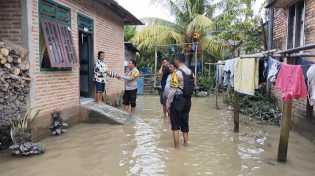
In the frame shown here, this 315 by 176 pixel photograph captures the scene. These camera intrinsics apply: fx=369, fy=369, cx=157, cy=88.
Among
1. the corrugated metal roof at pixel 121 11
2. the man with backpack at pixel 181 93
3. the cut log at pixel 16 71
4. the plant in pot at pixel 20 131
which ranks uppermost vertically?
the corrugated metal roof at pixel 121 11

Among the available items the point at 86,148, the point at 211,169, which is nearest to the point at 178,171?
the point at 211,169

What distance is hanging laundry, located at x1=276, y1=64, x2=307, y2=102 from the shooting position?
219 inches

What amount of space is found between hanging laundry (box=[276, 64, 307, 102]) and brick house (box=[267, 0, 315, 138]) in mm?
2292

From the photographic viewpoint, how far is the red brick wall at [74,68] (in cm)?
725

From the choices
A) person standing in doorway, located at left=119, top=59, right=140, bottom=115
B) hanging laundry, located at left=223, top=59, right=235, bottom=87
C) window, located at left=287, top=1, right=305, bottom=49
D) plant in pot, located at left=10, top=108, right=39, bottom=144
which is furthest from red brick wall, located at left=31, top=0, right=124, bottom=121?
window, located at left=287, top=1, right=305, bottom=49

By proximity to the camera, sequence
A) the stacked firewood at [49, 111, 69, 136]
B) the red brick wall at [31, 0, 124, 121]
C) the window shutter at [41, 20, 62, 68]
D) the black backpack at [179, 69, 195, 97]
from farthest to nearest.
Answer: the stacked firewood at [49, 111, 69, 136] → the window shutter at [41, 20, 62, 68] → the red brick wall at [31, 0, 124, 121] → the black backpack at [179, 69, 195, 97]

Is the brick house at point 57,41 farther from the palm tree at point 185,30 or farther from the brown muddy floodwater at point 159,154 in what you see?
the palm tree at point 185,30

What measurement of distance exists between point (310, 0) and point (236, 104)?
2961 mm

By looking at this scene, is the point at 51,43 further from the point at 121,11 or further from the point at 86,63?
the point at 121,11

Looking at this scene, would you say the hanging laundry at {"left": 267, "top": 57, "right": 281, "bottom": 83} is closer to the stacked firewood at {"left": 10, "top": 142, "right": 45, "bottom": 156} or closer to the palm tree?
the stacked firewood at {"left": 10, "top": 142, "right": 45, "bottom": 156}

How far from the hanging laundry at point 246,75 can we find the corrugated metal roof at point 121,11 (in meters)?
4.19

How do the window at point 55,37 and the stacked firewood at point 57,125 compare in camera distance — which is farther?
the stacked firewood at point 57,125

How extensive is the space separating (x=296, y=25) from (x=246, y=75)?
9.38 ft

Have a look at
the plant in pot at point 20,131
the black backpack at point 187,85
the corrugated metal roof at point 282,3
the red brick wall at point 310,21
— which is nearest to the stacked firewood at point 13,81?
the plant in pot at point 20,131
